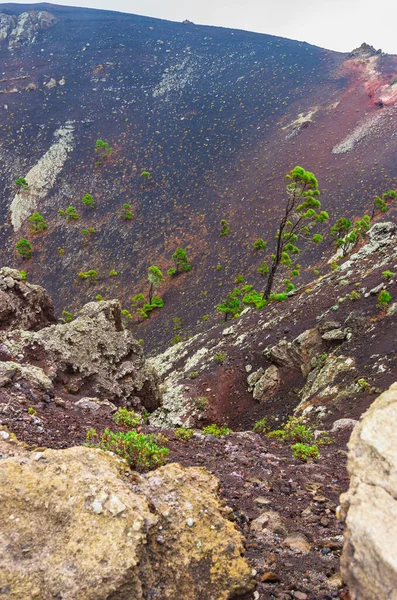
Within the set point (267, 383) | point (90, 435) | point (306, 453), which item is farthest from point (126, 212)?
point (90, 435)

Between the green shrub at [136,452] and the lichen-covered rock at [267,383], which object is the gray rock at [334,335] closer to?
the lichen-covered rock at [267,383]

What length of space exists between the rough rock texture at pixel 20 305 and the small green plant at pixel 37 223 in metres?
44.5

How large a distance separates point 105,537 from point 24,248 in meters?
56.0

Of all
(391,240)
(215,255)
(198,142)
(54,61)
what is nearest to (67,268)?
(215,255)

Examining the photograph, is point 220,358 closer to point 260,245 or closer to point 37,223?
point 260,245

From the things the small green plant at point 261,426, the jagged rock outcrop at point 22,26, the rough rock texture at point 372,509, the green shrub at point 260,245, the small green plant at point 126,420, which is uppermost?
the jagged rock outcrop at point 22,26

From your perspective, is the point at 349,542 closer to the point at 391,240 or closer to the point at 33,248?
the point at 391,240

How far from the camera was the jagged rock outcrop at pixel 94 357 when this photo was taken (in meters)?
12.1

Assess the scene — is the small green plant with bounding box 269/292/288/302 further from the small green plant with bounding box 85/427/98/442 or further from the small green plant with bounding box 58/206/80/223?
the small green plant with bounding box 58/206/80/223

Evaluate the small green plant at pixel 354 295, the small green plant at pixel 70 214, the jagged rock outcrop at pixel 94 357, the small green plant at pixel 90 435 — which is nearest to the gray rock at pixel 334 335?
the small green plant at pixel 354 295

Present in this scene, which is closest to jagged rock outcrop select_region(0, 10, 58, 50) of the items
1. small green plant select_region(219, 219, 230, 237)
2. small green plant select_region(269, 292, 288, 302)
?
small green plant select_region(219, 219, 230, 237)

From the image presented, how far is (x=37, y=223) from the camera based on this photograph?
5738cm

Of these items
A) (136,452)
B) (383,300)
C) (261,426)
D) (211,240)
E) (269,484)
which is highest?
(136,452)

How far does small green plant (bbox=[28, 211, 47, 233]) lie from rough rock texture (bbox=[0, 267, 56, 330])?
44.5 meters
